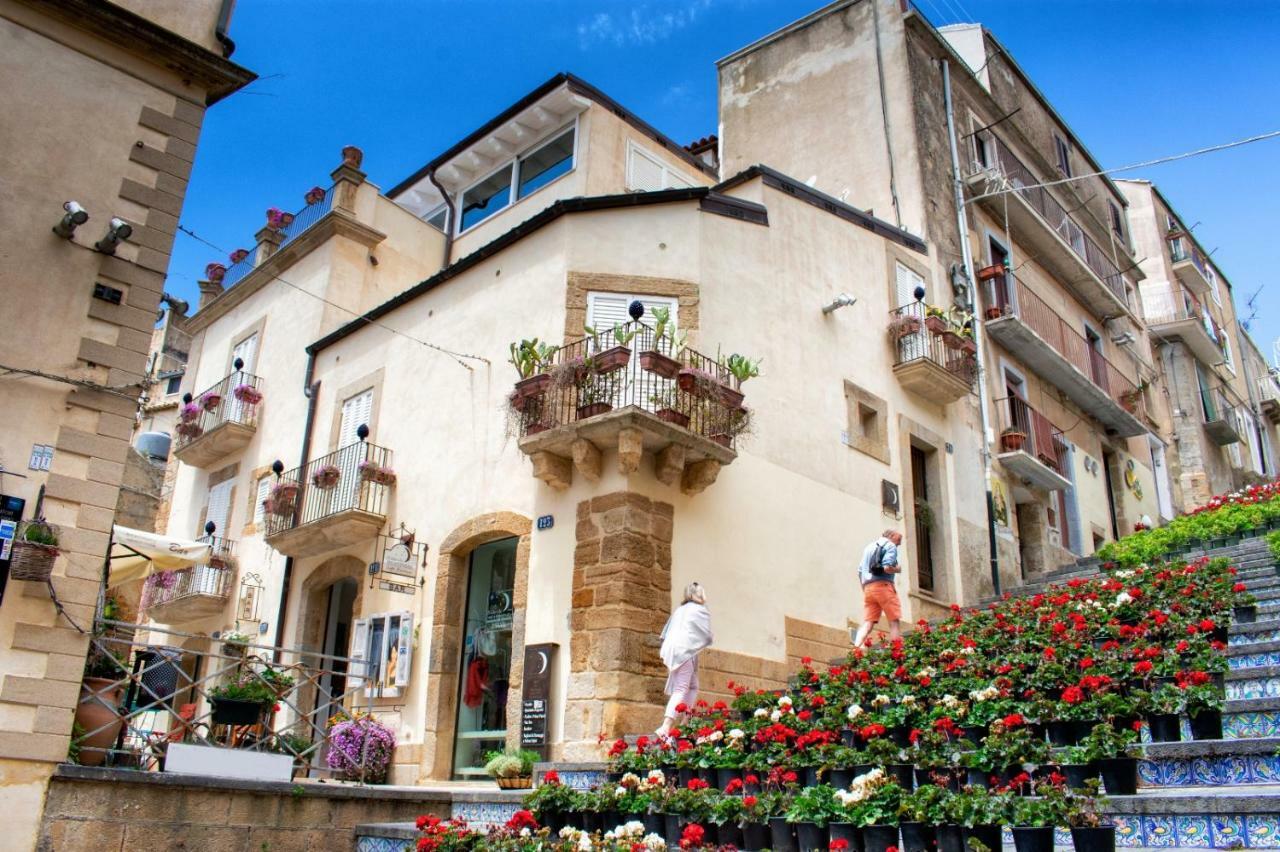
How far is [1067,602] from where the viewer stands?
1138 cm

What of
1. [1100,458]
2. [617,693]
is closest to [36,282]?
[617,693]

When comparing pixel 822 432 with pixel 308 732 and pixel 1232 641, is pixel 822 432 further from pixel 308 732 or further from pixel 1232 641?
pixel 308 732

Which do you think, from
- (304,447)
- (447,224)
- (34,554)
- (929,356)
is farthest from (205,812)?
(447,224)

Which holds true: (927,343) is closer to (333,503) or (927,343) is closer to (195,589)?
(333,503)

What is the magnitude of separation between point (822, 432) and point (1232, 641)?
22.9 feet

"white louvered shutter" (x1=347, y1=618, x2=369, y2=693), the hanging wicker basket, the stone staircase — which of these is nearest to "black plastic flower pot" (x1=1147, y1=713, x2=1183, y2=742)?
the stone staircase

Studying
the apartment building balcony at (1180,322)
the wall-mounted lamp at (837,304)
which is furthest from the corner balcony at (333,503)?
the apartment building balcony at (1180,322)

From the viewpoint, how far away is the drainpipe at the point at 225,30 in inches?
438

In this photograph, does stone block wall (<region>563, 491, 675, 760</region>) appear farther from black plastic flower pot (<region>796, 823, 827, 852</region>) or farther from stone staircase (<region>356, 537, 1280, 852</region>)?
black plastic flower pot (<region>796, 823, 827, 852</region>)

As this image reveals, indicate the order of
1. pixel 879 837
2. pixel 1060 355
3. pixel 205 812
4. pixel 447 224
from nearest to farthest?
pixel 879 837 < pixel 205 812 < pixel 447 224 < pixel 1060 355

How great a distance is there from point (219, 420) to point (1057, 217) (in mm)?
19496

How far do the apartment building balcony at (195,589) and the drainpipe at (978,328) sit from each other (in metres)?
13.3

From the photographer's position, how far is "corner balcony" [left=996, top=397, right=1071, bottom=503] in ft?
63.4

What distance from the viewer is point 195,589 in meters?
18.2
